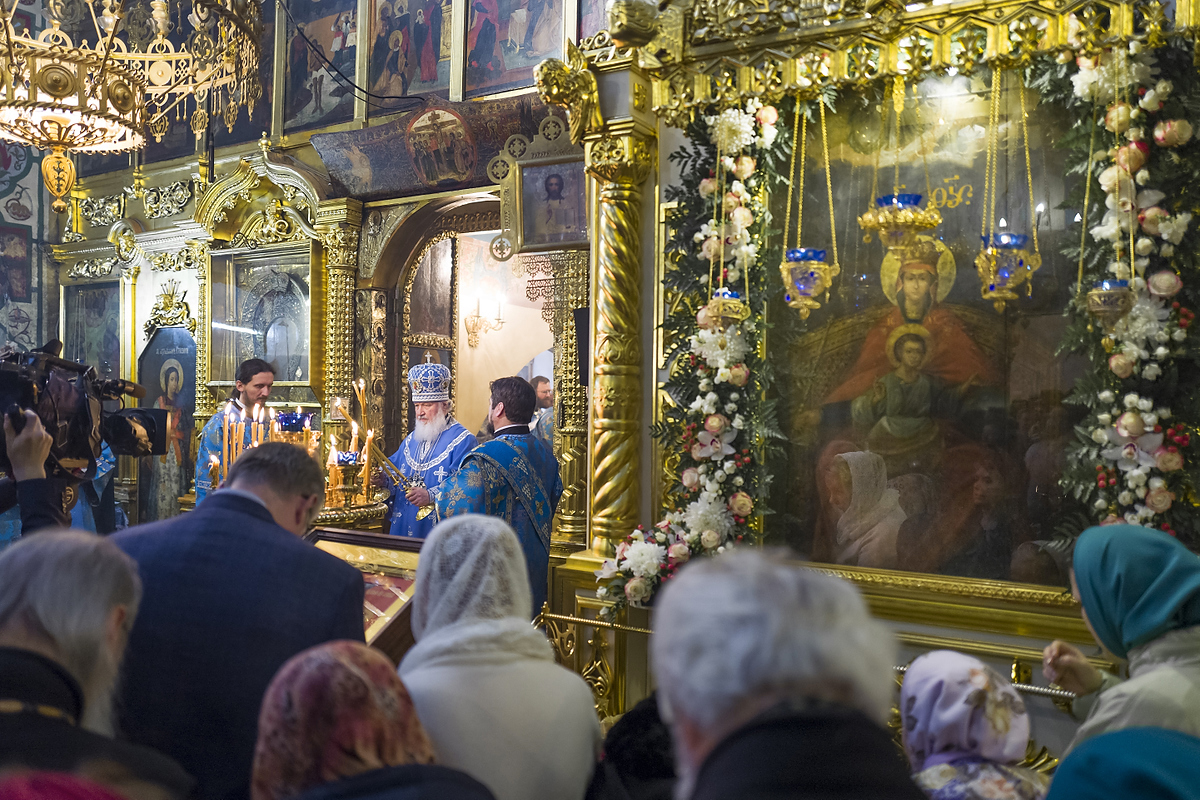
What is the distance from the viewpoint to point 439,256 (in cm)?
934

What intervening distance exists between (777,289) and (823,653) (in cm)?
323

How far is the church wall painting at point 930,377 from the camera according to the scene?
368 centimetres

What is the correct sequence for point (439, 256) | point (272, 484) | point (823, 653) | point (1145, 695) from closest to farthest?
point (823, 653) → point (1145, 695) → point (272, 484) → point (439, 256)

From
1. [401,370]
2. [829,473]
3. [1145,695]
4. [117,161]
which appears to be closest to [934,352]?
[829,473]

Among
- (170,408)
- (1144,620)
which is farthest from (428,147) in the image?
(1144,620)

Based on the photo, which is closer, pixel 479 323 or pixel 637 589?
pixel 637 589

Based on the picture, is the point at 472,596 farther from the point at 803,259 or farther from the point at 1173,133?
the point at 1173,133

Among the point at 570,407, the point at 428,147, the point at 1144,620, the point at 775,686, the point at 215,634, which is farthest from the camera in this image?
the point at 428,147

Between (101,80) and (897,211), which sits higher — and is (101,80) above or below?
above

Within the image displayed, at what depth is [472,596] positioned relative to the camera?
185cm

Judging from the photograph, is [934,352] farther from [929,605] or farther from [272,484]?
[272,484]

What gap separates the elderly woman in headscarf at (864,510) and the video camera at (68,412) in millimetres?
2731

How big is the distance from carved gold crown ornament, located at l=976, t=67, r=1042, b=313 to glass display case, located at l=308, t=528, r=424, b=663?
244 centimetres

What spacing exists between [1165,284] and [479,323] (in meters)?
9.50
